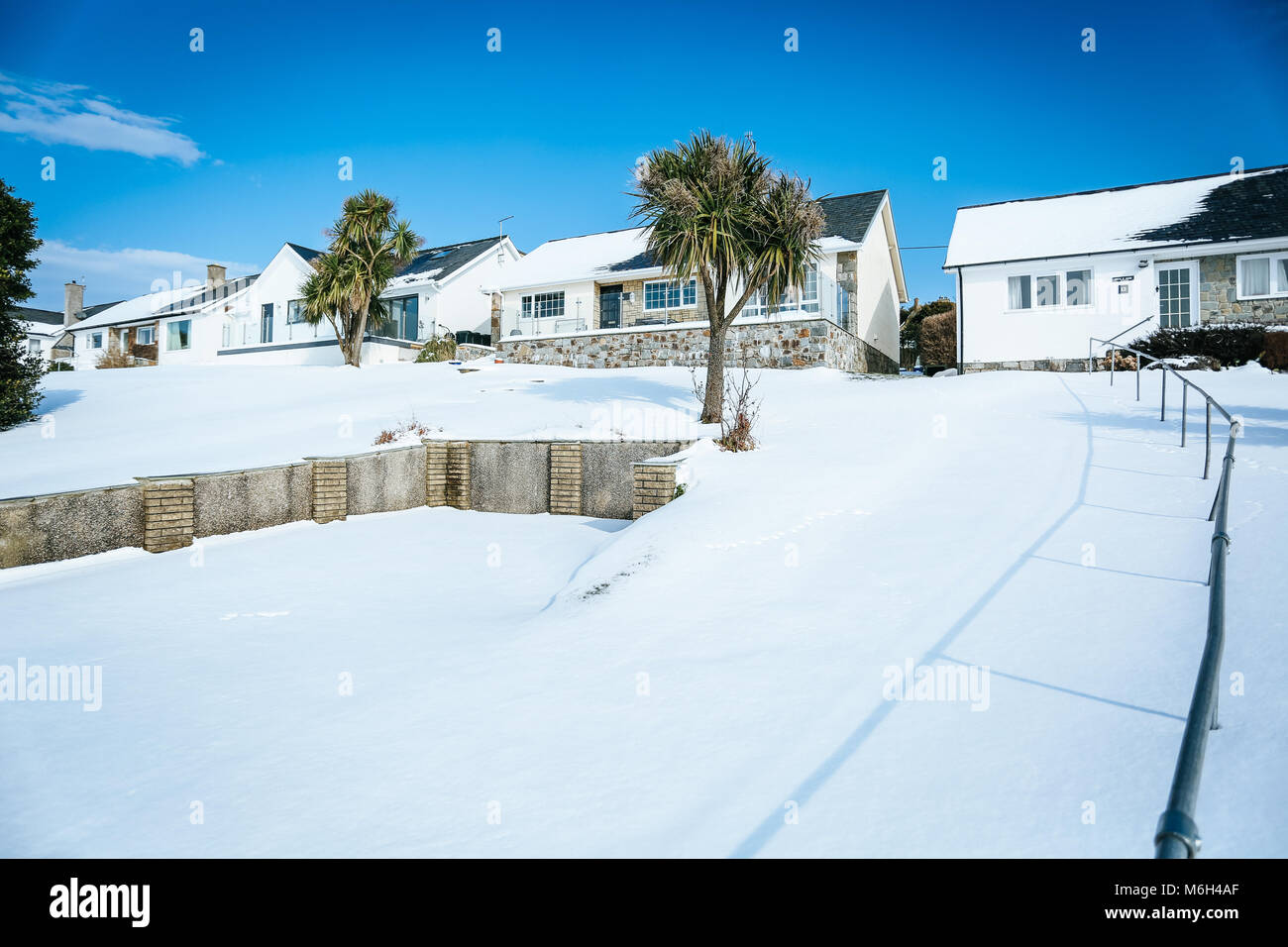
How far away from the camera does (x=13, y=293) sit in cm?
1496

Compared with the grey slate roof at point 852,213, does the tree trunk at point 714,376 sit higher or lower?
lower

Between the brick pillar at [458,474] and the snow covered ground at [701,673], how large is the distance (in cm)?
146

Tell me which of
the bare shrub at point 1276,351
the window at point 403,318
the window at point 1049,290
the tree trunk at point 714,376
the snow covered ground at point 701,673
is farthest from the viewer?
the window at point 403,318

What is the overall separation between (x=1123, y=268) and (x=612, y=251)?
691 inches

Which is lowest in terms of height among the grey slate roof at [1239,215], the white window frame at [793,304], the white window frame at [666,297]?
the white window frame at [793,304]

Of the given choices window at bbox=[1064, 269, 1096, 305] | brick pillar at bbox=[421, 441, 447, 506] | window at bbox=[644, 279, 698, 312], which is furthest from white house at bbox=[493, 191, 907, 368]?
brick pillar at bbox=[421, 441, 447, 506]

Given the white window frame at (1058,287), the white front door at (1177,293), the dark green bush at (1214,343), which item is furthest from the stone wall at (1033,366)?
the white front door at (1177,293)

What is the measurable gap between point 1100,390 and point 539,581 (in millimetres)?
14360

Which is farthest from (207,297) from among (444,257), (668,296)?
(668,296)

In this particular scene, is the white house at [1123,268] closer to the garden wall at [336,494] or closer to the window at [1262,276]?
the window at [1262,276]

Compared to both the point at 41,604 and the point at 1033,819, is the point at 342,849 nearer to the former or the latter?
the point at 1033,819

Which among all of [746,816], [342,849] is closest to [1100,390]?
[746,816]

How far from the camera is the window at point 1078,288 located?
2138 cm

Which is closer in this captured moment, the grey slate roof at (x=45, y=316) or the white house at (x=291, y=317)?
the white house at (x=291, y=317)
